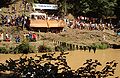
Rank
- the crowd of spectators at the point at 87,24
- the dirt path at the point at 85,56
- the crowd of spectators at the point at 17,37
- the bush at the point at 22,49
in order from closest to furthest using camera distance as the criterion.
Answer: the dirt path at the point at 85,56
the bush at the point at 22,49
the crowd of spectators at the point at 17,37
the crowd of spectators at the point at 87,24

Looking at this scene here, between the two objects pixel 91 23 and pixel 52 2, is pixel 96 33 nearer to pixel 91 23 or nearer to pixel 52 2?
pixel 91 23

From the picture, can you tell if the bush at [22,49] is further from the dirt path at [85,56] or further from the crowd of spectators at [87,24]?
the crowd of spectators at [87,24]

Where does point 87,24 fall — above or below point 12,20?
below

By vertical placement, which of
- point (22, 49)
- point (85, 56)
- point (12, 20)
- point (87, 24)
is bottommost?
point (85, 56)

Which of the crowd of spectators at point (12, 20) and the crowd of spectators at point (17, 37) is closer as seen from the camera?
the crowd of spectators at point (17, 37)

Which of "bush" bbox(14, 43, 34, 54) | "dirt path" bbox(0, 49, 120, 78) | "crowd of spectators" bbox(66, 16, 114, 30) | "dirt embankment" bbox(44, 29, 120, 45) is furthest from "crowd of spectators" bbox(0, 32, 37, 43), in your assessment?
"crowd of spectators" bbox(66, 16, 114, 30)

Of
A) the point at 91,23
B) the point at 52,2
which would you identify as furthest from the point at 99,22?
the point at 52,2

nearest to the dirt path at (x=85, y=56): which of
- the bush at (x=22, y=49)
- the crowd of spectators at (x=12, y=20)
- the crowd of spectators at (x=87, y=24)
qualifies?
the bush at (x=22, y=49)

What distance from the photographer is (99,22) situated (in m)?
43.3

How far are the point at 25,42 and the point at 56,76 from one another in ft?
94.4

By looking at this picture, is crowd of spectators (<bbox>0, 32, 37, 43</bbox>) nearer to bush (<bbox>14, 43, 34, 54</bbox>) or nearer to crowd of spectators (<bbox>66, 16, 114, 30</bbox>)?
bush (<bbox>14, 43, 34, 54</bbox>)

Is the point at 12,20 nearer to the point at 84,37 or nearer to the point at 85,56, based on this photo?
the point at 84,37

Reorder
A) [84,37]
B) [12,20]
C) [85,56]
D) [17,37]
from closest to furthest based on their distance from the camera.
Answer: [85,56] → [17,37] → [12,20] → [84,37]

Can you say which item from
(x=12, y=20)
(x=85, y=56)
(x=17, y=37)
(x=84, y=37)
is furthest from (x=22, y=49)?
(x=84, y=37)
